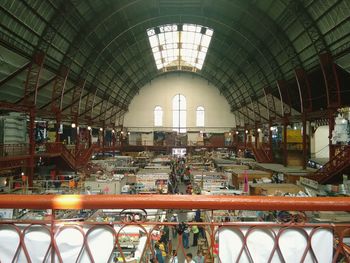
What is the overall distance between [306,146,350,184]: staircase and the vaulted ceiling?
6.10 m

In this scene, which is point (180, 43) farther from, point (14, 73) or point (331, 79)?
point (14, 73)

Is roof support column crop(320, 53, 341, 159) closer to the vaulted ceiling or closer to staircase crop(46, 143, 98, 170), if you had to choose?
the vaulted ceiling

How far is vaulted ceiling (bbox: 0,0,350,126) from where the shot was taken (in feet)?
63.4

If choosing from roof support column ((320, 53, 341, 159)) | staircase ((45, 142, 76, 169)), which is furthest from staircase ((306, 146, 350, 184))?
staircase ((45, 142, 76, 169))

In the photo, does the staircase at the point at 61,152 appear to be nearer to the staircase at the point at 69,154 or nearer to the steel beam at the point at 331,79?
the staircase at the point at 69,154

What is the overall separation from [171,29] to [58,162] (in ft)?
68.3

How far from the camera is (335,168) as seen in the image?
1748 centimetres

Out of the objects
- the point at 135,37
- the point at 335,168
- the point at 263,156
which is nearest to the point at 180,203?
the point at 335,168

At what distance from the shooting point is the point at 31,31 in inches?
790

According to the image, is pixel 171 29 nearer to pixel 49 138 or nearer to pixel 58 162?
pixel 49 138

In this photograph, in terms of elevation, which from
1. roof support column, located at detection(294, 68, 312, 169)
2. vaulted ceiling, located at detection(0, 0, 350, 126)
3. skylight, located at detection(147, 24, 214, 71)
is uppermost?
skylight, located at detection(147, 24, 214, 71)

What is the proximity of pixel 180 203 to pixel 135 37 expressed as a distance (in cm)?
3276

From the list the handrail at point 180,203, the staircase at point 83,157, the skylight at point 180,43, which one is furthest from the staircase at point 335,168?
the skylight at point 180,43

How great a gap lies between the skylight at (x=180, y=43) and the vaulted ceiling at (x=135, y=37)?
5.80 feet
